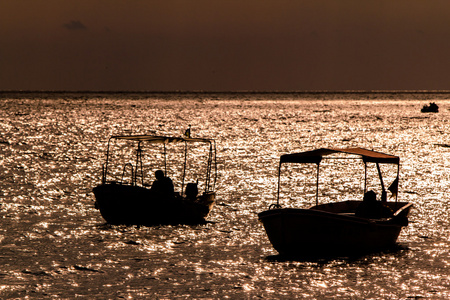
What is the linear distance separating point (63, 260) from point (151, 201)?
539 cm

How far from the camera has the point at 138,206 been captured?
23.3 meters

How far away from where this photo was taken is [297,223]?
60.5 ft

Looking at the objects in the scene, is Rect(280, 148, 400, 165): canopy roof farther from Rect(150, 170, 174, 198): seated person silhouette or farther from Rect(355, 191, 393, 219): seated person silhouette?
Rect(150, 170, 174, 198): seated person silhouette

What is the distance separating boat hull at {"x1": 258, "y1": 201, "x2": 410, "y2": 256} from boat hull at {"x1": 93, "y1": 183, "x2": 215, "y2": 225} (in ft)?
18.2

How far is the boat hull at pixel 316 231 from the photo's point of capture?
18.4m

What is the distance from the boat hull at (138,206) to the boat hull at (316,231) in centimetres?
555

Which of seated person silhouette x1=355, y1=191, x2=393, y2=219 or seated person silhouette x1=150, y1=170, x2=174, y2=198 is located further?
seated person silhouette x1=150, y1=170, x2=174, y2=198

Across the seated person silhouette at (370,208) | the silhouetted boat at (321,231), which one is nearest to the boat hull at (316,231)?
the silhouetted boat at (321,231)

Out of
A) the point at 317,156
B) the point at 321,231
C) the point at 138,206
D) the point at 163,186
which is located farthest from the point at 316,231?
the point at 138,206

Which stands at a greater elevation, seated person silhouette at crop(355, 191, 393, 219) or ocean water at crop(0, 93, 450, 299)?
seated person silhouette at crop(355, 191, 393, 219)

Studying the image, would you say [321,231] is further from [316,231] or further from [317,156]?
[317,156]

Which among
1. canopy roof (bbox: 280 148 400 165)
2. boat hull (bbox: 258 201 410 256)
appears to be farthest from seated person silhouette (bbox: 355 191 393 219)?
canopy roof (bbox: 280 148 400 165)

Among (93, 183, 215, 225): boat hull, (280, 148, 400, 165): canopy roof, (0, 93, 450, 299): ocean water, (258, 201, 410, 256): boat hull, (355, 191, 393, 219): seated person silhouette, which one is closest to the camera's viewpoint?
(0, 93, 450, 299): ocean water

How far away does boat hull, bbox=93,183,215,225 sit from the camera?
23.1 meters
